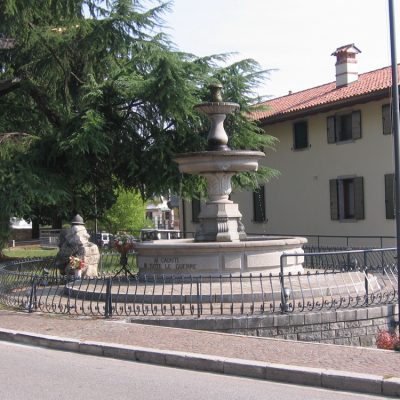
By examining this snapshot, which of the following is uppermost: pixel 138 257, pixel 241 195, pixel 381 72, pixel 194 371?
pixel 381 72

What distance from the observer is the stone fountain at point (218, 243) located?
14.1m

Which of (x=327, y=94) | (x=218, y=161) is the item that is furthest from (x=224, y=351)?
(x=327, y=94)

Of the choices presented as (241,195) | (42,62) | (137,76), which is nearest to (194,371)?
(137,76)

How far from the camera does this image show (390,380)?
695 centimetres

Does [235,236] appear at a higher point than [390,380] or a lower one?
higher

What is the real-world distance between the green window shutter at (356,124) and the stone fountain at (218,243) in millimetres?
12487

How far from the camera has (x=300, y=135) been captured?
1230 inches

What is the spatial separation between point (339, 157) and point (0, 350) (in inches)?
863

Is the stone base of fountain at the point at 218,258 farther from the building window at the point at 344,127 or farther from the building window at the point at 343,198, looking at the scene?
the building window at the point at 343,198

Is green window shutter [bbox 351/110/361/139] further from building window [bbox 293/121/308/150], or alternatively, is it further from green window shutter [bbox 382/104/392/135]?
building window [bbox 293/121/308/150]

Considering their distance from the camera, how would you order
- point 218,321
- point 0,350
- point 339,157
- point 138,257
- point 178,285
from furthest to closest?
point 339,157 < point 138,257 < point 178,285 < point 218,321 < point 0,350

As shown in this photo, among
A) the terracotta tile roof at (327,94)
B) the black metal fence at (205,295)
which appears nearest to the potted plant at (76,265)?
the black metal fence at (205,295)

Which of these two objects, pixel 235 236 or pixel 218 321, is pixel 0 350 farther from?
pixel 235 236

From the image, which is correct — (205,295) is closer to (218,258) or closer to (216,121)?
(218,258)
